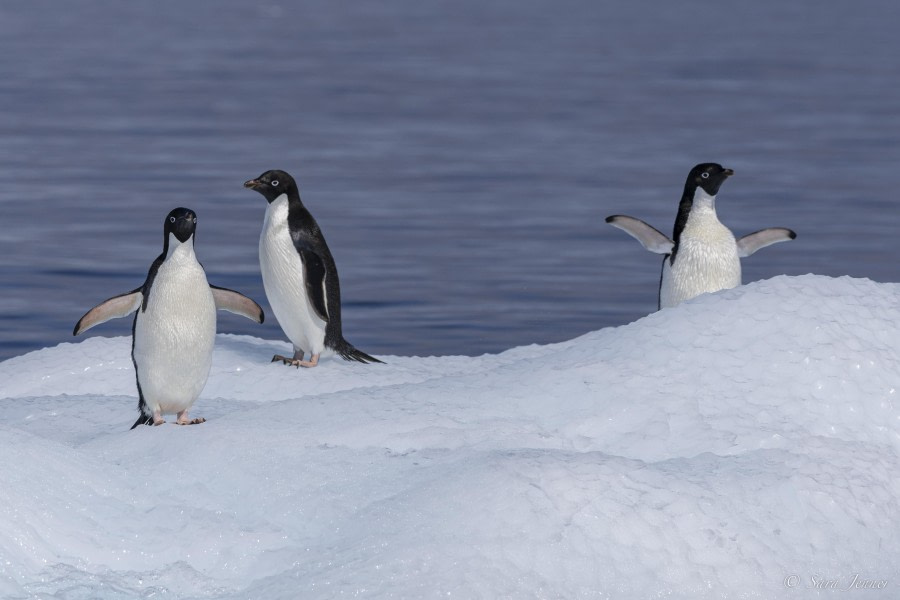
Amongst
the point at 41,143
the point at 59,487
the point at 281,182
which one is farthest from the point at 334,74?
the point at 59,487

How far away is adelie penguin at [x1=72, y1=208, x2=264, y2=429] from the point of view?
5.79m

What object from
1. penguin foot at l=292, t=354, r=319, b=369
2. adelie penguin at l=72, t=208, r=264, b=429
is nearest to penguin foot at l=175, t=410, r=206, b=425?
adelie penguin at l=72, t=208, r=264, b=429

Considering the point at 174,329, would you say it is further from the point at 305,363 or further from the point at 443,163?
the point at 443,163

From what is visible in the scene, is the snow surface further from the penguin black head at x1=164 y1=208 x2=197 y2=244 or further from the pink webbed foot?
the pink webbed foot

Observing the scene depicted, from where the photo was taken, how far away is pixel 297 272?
688 centimetres

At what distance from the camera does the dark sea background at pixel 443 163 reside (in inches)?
415

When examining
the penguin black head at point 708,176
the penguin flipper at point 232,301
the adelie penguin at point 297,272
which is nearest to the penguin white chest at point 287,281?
the adelie penguin at point 297,272

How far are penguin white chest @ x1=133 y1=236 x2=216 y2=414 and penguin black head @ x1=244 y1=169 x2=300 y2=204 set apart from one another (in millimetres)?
1024

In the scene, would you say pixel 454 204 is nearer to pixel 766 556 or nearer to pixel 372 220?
pixel 372 220

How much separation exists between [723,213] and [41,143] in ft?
29.7

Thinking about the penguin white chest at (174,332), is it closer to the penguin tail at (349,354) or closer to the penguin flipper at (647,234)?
the penguin tail at (349,354)

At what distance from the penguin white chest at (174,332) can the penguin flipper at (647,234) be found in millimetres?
2440

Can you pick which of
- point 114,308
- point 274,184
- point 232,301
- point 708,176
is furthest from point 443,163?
point 114,308

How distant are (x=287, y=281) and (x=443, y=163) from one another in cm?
1125
